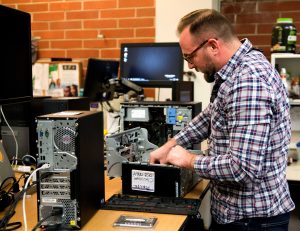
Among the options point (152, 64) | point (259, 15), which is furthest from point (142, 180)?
point (259, 15)

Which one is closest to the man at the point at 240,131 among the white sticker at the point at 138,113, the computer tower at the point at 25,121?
the white sticker at the point at 138,113

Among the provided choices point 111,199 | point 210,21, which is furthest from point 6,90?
point 210,21

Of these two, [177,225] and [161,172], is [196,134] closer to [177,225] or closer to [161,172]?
[161,172]

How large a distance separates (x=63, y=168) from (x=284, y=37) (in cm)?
223

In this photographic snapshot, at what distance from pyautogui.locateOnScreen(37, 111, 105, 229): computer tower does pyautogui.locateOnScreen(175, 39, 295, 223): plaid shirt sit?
0.42 m

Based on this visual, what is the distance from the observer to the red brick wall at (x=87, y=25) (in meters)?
3.69

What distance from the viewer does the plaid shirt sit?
131 centimetres

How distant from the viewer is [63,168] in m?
1.34

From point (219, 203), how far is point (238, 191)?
114mm

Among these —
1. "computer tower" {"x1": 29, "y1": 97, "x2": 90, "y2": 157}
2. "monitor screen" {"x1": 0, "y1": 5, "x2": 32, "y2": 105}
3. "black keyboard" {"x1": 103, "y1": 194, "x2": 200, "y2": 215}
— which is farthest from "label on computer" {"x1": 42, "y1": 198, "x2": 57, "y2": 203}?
"computer tower" {"x1": 29, "y1": 97, "x2": 90, "y2": 157}

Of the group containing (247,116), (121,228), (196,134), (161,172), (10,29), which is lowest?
(121,228)

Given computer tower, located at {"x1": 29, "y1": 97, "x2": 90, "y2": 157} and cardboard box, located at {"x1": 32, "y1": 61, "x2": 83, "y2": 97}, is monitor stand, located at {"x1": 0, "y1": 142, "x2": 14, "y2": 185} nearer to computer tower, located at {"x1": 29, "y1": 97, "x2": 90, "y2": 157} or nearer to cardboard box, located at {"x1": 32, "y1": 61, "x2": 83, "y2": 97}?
computer tower, located at {"x1": 29, "y1": 97, "x2": 90, "y2": 157}

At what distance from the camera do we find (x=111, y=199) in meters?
1.66

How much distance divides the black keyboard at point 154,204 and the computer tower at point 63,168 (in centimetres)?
21
